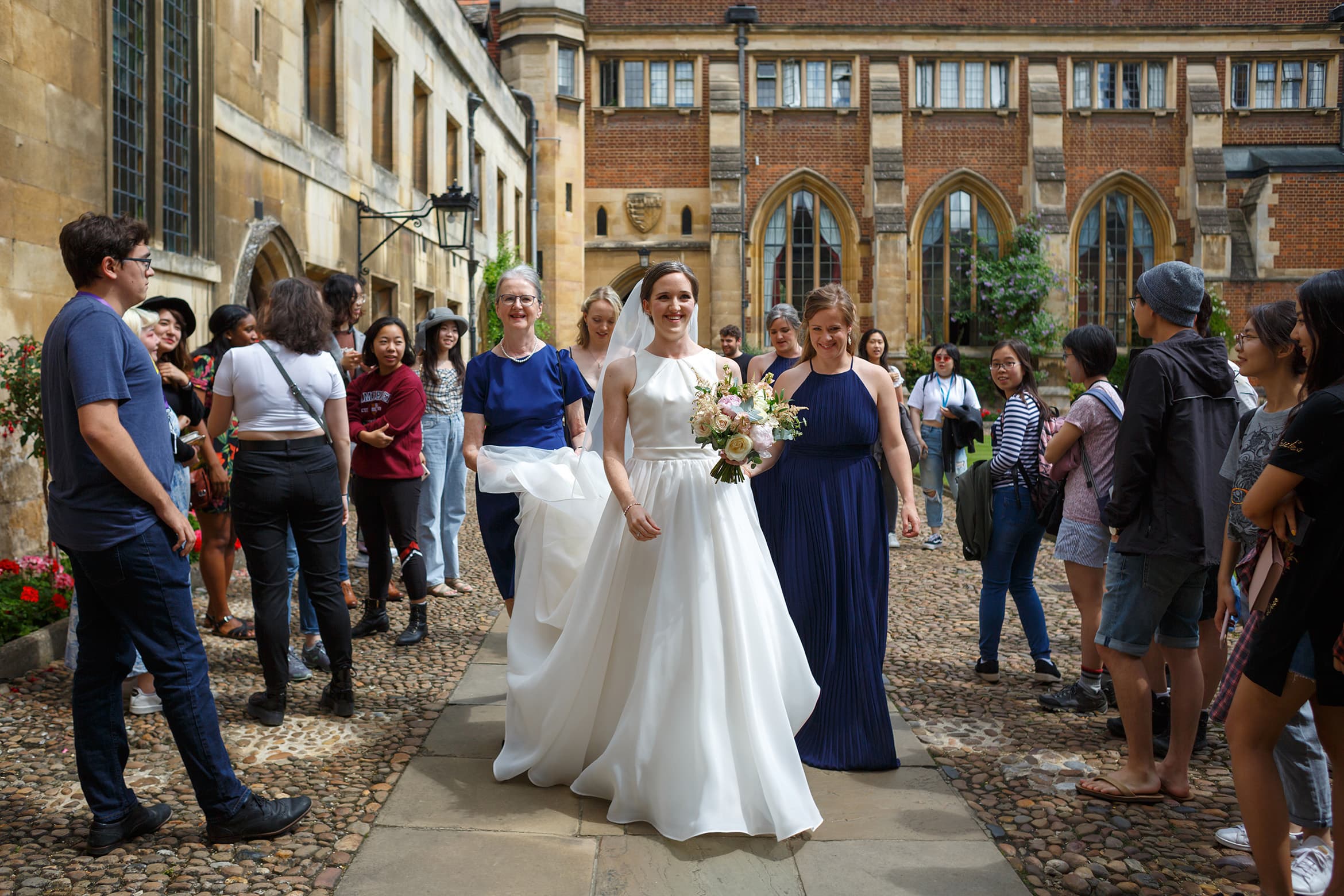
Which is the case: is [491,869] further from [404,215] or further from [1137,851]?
[404,215]

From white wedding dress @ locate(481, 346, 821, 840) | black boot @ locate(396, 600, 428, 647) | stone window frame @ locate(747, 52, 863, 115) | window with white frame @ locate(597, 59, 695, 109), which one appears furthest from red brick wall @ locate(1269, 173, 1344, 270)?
white wedding dress @ locate(481, 346, 821, 840)

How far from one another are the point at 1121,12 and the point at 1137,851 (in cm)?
3469

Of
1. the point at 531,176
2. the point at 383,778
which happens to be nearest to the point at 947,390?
the point at 383,778

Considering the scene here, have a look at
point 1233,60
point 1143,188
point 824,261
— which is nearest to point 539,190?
point 824,261

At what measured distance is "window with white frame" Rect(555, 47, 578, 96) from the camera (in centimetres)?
2980

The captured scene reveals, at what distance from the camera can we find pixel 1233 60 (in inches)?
1281

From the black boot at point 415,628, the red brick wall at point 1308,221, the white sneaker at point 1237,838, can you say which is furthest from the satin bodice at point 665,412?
the red brick wall at point 1308,221

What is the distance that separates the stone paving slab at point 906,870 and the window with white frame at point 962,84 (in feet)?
103

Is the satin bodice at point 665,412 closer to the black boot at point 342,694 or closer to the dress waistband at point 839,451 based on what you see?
the dress waistband at point 839,451

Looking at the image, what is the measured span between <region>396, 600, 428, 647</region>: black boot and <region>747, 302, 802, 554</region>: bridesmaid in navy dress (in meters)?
2.35

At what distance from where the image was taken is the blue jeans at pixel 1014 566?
5273mm

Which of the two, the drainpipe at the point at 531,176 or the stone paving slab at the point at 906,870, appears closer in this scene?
the stone paving slab at the point at 906,870

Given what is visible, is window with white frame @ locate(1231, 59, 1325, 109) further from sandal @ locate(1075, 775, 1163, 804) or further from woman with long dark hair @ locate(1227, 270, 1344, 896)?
woman with long dark hair @ locate(1227, 270, 1344, 896)

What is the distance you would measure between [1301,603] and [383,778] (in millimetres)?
3120
